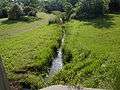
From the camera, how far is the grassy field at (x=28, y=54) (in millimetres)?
28150

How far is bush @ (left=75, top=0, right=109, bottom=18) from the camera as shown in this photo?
229 ft

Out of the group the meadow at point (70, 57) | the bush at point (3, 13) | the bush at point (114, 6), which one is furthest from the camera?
the bush at point (3, 13)

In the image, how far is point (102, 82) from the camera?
23281 mm

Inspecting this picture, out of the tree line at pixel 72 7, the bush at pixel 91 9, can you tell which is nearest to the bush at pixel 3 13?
the tree line at pixel 72 7

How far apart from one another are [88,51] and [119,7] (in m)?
48.8

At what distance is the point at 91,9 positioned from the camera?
232 feet

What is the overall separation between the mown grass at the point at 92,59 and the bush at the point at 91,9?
19.4 meters

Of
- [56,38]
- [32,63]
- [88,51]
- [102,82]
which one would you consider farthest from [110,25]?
[102,82]

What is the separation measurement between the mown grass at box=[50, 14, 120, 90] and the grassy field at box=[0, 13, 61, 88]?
6.08ft

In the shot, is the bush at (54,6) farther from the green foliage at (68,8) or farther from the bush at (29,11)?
the green foliage at (68,8)

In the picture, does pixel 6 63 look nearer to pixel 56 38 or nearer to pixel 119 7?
pixel 56 38

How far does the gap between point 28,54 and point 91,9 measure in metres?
36.3

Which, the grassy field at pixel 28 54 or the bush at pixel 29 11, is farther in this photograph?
the bush at pixel 29 11

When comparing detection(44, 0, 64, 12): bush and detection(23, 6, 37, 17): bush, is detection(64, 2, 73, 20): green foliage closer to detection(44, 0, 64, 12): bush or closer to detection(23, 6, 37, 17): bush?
detection(23, 6, 37, 17): bush
